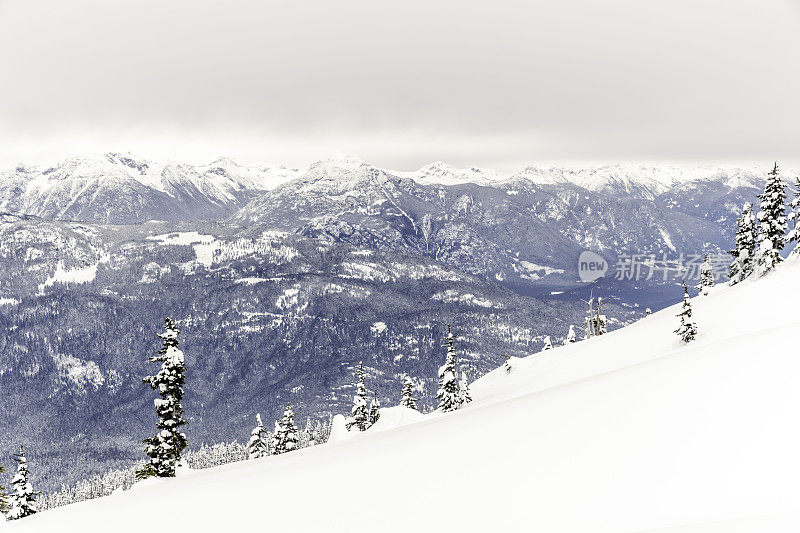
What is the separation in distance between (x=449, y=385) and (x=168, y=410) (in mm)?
27851

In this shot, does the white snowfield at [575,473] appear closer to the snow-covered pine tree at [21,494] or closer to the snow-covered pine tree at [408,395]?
the snow-covered pine tree at [21,494]

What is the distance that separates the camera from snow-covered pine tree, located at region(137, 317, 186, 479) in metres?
31.4

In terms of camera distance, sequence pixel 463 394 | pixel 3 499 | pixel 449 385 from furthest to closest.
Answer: pixel 463 394 < pixel 449 385 < pixel 3 499

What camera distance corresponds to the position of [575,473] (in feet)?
28.8

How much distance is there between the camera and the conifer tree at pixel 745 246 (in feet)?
209

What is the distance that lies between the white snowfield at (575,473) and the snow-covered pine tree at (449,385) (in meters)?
37.4

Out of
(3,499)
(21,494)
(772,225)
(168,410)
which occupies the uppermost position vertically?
(772,225)

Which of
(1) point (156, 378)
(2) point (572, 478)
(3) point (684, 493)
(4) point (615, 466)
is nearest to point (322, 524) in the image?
(2) point (572, 478)

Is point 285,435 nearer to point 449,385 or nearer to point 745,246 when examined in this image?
point 449,385

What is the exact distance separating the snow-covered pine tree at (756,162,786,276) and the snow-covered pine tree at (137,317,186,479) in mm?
60062

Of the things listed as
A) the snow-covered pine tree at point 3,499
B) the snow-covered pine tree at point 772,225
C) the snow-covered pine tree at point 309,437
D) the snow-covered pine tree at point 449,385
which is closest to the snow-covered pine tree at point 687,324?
the snow-covered pine tree at point 449,385

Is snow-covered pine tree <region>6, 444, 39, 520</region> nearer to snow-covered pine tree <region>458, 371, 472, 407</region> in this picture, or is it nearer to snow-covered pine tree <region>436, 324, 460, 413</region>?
snow-covered pine tree <region>436, 324, 460, 413</region>

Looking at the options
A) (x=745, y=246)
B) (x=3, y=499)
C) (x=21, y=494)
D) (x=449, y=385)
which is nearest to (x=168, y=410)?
(x=3, y=499)

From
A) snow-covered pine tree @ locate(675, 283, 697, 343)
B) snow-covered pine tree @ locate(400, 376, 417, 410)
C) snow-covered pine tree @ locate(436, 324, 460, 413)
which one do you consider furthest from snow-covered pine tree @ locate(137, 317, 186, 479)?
snow-covered pine tree @ locate(675, 283, 697, 343)
